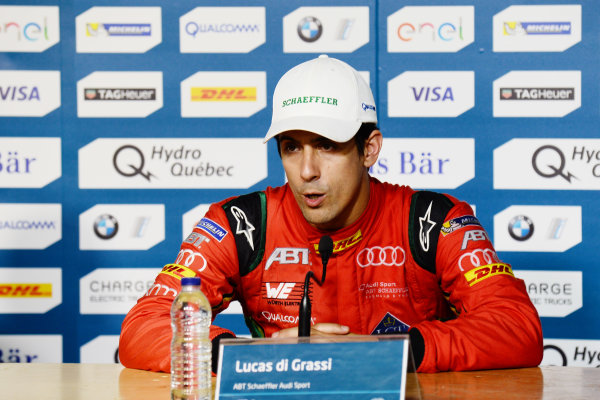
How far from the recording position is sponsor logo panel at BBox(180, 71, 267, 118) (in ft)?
8.98

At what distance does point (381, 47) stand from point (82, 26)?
1.23 metres

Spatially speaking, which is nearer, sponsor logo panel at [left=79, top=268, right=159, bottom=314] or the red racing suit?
the red racing suit

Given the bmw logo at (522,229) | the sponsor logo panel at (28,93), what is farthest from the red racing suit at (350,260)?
the sponsor logo panel at (28,93)

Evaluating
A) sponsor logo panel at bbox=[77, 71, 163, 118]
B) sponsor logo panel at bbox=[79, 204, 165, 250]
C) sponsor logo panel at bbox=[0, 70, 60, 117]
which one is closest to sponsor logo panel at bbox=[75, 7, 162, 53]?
sponsor logo panel at bbox=[77, 71, 163, 118]

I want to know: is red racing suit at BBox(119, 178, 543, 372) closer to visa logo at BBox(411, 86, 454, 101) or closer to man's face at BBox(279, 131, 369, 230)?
man's face at BBox(279, 131, 369, 230)

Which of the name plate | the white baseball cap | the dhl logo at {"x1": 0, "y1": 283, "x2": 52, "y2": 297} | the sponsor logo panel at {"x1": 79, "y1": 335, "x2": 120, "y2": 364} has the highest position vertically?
the white baseball cap

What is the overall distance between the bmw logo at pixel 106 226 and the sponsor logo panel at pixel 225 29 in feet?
2.54

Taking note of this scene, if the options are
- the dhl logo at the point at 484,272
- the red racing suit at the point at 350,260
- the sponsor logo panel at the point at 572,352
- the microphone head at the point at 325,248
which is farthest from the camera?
the sponsor logo panel at the point at 572,352

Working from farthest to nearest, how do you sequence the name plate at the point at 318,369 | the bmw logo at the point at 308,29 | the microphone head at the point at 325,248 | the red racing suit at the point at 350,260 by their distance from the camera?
the bmw logo at the point at 308,29, the red racing suit at the point at 350,260, the microphone head at the point at 325,248, the name plate at the point at 318,369

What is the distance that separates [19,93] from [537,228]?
7.15 feet

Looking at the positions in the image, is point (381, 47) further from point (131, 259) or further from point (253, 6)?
point (131, 259)

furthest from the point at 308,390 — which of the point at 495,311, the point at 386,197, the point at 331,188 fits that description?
the point at 386,197

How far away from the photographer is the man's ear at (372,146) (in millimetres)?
1556

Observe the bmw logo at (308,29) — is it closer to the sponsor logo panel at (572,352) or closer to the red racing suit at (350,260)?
the red racing suit at (350,260)
